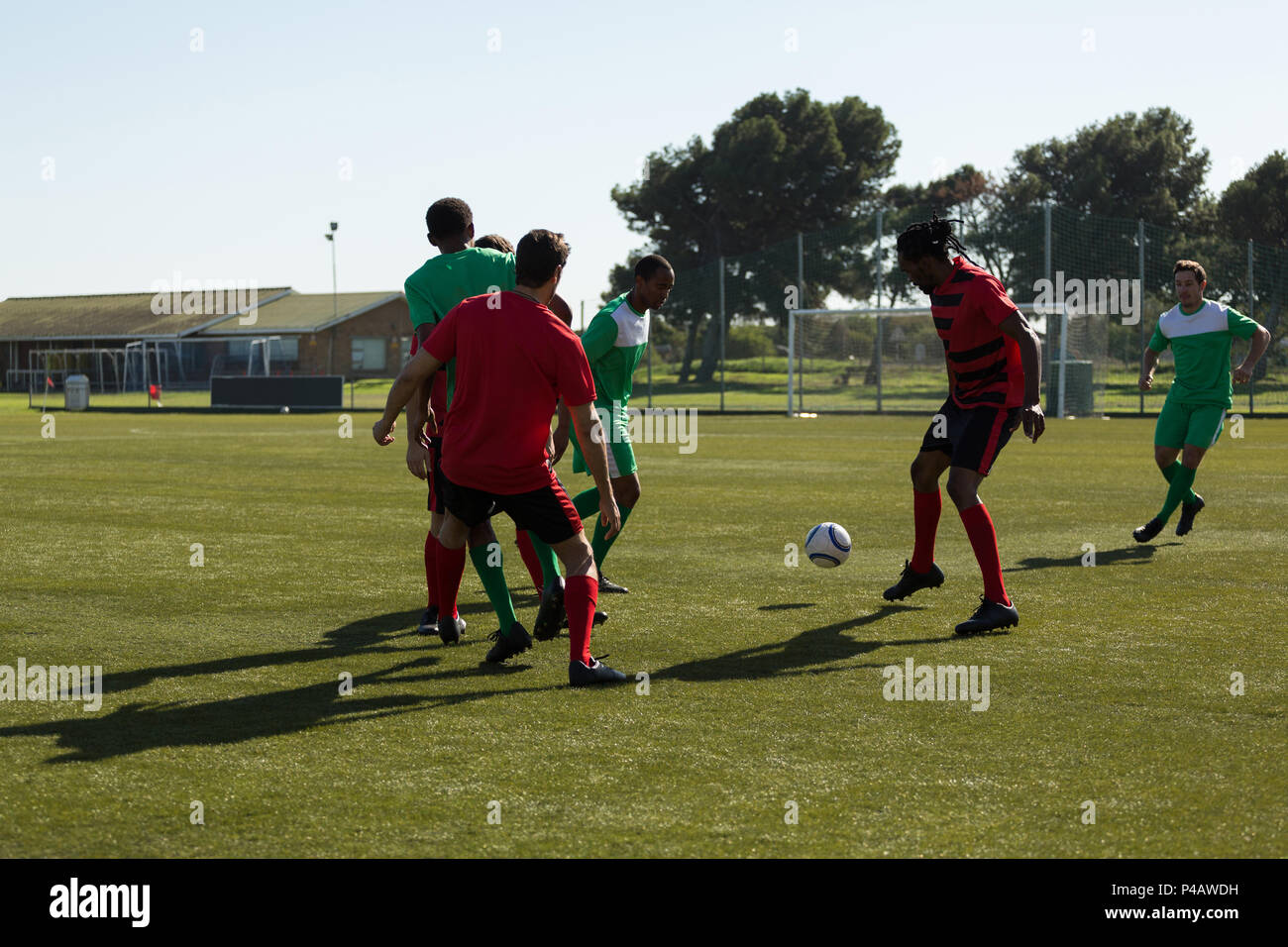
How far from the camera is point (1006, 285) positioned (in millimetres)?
39906

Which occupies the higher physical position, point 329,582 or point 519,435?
point 519,435

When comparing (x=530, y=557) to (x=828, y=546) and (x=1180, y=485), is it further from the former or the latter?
(x=1180, y=485)

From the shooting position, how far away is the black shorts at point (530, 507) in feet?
18.8

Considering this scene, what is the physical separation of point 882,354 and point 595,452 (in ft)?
118

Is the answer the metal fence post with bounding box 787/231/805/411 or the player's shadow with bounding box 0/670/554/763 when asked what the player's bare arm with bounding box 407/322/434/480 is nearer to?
the player's shadow with bounding box 0/670/554/763

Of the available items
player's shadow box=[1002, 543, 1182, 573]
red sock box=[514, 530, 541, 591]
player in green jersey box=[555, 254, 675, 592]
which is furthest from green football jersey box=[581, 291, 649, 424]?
player's shadow box=[1002, 543, 1182, 573]

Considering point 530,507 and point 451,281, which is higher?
point 451,281

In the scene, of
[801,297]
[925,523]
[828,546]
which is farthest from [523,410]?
[801,297]

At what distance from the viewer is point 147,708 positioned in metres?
5.27

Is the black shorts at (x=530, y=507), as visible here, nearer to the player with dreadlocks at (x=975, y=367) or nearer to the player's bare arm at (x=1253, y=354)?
the player with dreadlocks at (x=975, y=367)

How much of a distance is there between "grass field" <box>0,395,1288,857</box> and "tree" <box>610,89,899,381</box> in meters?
55.3

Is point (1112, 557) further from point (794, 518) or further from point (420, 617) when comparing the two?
point (420, 617)

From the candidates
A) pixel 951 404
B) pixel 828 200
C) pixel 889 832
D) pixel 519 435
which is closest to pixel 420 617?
pixel 519 435

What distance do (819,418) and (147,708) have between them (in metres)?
32.7
